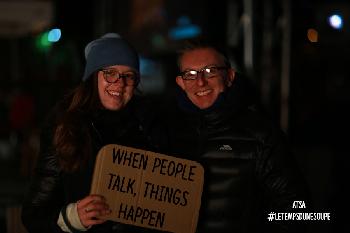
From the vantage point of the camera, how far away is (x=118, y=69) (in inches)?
139

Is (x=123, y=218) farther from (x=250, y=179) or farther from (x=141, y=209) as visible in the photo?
(x=250, y=179)

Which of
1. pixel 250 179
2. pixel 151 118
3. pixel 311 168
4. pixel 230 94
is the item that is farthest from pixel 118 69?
pixel 311 168

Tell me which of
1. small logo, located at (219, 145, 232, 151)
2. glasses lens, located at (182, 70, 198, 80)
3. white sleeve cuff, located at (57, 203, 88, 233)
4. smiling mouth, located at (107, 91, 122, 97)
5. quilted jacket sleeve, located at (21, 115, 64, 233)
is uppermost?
glasses lens, located at (182, 70, 198, 80)

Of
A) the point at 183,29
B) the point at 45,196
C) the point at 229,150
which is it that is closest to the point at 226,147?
the point at 229,150

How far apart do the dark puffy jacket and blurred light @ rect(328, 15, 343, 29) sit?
5.28 metres

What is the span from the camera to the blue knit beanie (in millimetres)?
3535

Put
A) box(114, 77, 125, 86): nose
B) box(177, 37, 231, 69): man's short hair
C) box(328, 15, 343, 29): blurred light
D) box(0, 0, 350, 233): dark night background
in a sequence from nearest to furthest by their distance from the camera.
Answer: box(114, 77, 125, 86): nose < box(177, 37, 231, 69): man's short hair < box(328, 15, 343, 29): blurred light < box(0, 0, 350, 233): dark night background

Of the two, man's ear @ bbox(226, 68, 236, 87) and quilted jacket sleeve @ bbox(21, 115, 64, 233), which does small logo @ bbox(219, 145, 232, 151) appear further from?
quilted jacket sleeve @ bbox(21, 115, 64, 233)

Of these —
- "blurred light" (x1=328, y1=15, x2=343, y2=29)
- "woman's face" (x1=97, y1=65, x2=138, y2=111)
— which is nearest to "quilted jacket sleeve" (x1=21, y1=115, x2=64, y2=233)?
"woman's face" (x1=97, y1=65, x2=138, y2=111)

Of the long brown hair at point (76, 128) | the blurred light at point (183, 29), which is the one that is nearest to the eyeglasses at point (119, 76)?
the long brown hair at point (76, 128)

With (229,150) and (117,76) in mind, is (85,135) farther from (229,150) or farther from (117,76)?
(229,150)

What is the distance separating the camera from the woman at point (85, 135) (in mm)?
3389

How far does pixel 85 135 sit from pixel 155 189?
0.40 m

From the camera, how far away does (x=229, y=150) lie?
11.4 ft
